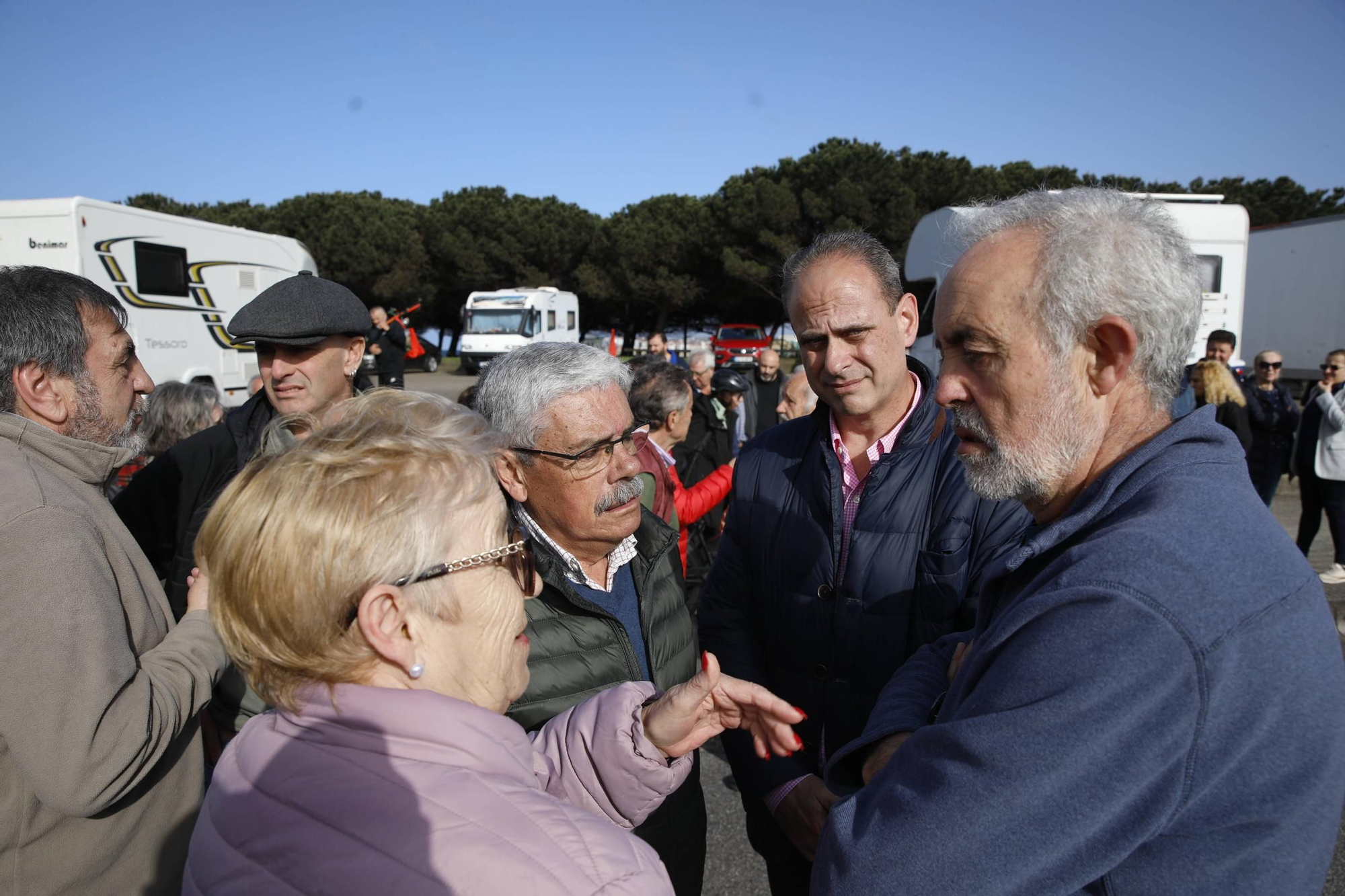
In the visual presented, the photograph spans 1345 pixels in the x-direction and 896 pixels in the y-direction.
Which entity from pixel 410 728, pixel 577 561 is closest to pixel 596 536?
pixel 577 561

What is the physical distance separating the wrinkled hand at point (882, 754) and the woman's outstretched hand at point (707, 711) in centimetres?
15

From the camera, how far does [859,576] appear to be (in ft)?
6.75

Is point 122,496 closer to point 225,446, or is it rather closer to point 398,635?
point 225,446

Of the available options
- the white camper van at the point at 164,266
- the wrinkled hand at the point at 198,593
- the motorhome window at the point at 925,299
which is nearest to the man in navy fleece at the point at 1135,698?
the wrinkled hand at the point at 198,593

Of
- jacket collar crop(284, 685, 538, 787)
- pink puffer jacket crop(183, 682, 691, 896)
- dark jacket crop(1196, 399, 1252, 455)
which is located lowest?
dark jacket crop(1196, 399, 1252, 455)

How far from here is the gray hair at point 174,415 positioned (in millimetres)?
4129

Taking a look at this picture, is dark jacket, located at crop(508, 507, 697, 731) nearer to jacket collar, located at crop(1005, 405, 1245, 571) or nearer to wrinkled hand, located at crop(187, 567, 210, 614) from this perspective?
wrinkled hand, located at crop(187, 567, 210, 614)

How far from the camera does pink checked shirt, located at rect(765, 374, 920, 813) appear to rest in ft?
6.56

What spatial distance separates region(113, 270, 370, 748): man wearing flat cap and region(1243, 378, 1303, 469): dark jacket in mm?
8052

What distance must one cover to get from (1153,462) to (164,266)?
15.9 m

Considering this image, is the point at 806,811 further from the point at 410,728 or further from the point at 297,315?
the point at 297,315

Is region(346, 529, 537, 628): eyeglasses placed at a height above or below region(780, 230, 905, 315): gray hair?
below

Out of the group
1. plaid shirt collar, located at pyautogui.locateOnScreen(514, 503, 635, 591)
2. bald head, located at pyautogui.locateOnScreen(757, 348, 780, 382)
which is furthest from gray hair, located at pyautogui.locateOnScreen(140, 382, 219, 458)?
bald head, located at pyautogui.locateOnScreen(757, 348, 780, 382)

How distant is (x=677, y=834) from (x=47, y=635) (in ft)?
4.80
